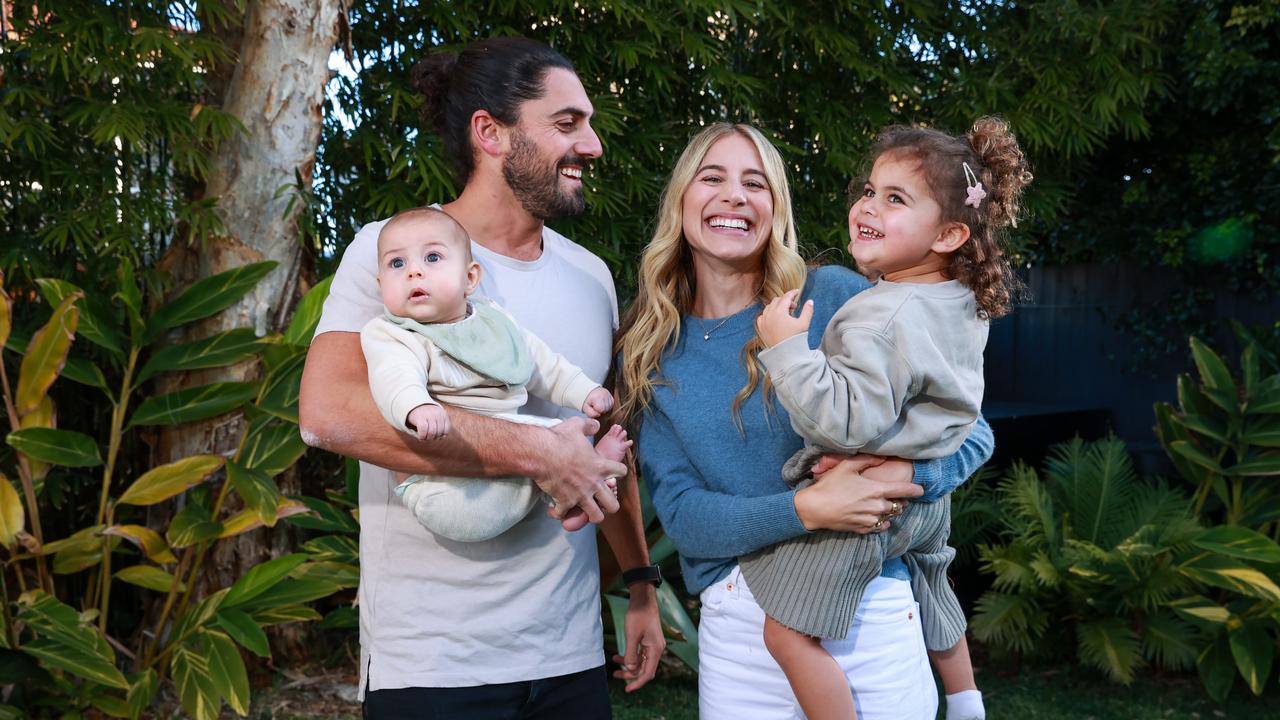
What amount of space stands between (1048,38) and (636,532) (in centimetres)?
354

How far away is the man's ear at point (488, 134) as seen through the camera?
183 cm

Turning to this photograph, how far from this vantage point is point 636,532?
2.06m

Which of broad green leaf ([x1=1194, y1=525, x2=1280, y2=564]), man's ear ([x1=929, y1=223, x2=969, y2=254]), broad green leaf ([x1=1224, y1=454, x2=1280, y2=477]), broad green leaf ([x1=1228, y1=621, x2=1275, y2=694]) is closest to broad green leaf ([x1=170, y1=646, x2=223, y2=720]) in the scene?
man's ear ([x1=929, y1=223, x2=969, y2=254])

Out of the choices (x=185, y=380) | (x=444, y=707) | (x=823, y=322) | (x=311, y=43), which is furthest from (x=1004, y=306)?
(x=185, y=380)

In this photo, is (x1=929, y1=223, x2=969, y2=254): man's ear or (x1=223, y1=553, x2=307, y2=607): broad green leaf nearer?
(x1=929, y1=223, x2=969, y2=254): man's ear

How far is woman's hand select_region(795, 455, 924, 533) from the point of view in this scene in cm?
159

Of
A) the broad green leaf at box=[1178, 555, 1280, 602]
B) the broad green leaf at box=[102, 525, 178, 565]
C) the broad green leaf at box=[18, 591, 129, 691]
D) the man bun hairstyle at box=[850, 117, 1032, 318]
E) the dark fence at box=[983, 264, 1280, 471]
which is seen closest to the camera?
the man bun hairstyle at box=[850, 117, 1032, 318]

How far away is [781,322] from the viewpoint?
1580mm

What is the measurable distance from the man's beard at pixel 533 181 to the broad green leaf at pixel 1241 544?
3447mm

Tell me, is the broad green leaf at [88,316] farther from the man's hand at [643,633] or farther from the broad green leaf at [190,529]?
the man's hand at [643,633]

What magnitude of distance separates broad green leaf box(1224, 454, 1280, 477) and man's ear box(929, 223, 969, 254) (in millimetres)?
3527

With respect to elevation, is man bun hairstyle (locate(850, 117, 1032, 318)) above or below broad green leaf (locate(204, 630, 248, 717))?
above

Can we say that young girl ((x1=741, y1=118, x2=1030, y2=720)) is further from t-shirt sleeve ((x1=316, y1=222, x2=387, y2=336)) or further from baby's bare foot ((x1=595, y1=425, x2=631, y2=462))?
t-shirt sleeve ((x1=316, y1=222, x2=387, y2=336))

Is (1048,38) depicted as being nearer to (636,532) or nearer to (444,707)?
(636,532)
